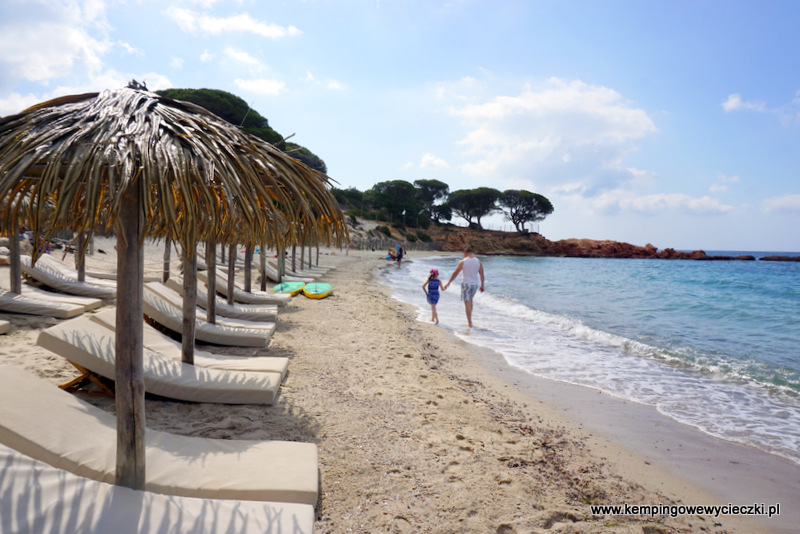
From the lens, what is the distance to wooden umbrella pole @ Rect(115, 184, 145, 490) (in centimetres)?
205

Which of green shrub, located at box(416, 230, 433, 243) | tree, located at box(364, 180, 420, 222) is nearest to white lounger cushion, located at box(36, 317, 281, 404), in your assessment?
green shrub, located at box(416, 230, 433, 243)

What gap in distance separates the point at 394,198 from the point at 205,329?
62566 millimetres

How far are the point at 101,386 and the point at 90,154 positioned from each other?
2.48 m

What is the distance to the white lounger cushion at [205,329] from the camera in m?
5.12

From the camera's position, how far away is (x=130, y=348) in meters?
2.17

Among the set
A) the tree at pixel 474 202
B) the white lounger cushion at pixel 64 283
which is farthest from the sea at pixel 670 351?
the tree at pixel 474 202

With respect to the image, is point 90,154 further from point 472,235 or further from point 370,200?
point 472,235

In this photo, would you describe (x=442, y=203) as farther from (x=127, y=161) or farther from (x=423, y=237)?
(x=127, y=161)

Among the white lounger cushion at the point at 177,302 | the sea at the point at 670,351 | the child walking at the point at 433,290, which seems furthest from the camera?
the child walking at the point at 433,290

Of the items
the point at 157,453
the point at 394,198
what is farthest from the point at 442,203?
the point at 157,453

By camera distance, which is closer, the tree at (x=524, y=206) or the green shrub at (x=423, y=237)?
the green shrub at (x=423, y=237)

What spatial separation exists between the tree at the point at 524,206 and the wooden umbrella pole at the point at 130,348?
7457 centimetres

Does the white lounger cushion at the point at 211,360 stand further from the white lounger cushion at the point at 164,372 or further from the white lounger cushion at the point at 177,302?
the white lounger cushion at the point at 177,302

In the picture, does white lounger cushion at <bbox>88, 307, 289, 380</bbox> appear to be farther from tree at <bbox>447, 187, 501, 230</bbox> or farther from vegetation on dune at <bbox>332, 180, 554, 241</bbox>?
tree at <bbox>447, 187, 501, 230</bbox>
